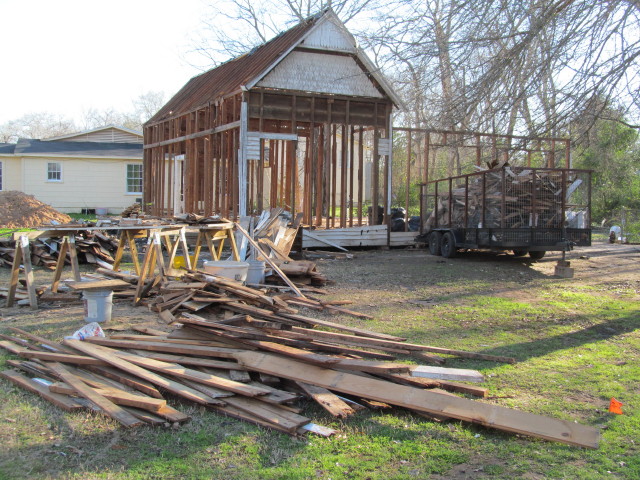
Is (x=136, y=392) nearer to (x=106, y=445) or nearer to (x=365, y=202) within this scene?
(x=106, y=445)

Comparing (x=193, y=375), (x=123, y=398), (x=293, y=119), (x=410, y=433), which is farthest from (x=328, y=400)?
(x=293, y=119)

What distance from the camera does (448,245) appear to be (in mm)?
15141

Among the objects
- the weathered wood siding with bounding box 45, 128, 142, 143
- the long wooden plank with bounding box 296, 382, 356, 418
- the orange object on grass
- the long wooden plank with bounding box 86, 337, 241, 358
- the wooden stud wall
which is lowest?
the orange object on grass

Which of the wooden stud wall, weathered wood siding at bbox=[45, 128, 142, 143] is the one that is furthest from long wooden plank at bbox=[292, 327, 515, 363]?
weathered wood siding at bbox=[45, 128, 142, 143]

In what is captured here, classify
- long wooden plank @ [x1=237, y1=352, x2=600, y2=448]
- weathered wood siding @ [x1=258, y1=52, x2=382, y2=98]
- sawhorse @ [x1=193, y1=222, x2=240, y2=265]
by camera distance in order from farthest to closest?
weathered wood siding @ [x1=258, y1=52, x2=382, y2=98]
sawhorse @ [x1=193, y1=222, x2=240, y2=265]
long wooden plank @ [x1=237, y1=352, x2=600, y2=448]

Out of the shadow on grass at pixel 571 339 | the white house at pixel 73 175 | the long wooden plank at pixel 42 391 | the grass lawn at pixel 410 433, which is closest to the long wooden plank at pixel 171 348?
the grass lawn at pixel 410 433

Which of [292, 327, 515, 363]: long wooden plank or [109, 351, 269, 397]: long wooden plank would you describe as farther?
[292, 327, 515, 363]: long wooden plank

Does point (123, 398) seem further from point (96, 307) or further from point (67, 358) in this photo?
point (96, 307)

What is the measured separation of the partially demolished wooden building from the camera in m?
15.7

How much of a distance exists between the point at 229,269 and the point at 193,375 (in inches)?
174

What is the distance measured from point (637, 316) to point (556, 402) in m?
4.58

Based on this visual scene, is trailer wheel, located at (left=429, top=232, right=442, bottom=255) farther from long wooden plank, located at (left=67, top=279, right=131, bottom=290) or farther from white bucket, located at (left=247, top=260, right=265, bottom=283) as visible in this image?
long wooden plank, located at (left=67, top=279, right=131, bottom=290)

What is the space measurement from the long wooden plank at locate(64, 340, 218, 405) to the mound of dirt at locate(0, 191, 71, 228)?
63.7 ft

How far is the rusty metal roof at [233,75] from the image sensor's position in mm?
15789
